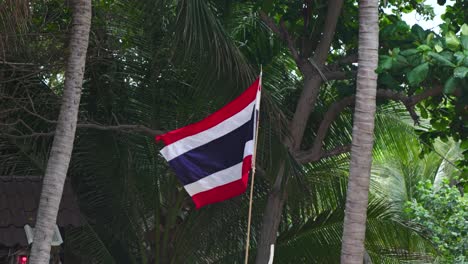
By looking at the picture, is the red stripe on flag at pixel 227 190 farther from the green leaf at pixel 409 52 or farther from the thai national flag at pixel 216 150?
the green leaf at pixel 409 52

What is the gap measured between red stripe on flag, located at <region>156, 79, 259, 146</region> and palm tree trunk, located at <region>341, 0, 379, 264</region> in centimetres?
108

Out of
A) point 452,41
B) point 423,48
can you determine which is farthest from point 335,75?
point 452,41

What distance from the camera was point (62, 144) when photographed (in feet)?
32.0

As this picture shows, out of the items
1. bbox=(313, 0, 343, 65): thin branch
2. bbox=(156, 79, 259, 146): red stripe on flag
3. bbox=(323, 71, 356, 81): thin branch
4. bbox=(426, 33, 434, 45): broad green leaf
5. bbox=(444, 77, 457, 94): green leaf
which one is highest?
bbox=(313, 0, 343, 65): thin branch

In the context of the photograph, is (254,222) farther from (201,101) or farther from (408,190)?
(408,190)

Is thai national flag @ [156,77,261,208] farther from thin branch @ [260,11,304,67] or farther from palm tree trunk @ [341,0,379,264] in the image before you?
thin branch @ [260,11,304,67]

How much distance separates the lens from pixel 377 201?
48.6ft

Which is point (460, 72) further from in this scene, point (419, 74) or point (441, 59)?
point (419, 74)

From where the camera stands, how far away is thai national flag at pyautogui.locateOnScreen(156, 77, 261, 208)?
956 cm

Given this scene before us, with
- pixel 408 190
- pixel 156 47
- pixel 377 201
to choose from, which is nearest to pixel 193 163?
pixel 156 47

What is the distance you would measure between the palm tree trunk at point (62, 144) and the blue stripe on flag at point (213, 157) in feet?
3.70

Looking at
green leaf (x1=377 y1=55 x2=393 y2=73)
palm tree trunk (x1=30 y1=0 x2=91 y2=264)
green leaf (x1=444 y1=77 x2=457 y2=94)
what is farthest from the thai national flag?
green leaf (x1=444 y1=77 x2=457 y2=94)

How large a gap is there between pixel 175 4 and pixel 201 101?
1781 millimetres

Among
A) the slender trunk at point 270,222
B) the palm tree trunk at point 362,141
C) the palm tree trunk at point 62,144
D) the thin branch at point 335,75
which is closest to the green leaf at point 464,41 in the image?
the palm tree trunk at point 362,141
